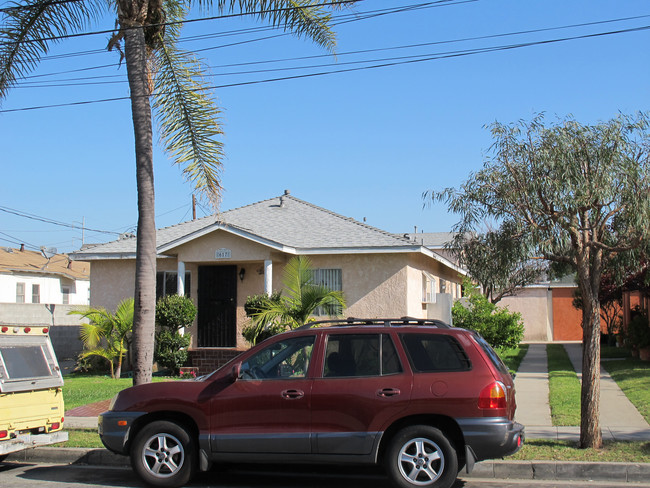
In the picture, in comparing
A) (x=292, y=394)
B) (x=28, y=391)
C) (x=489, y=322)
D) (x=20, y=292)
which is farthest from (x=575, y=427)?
(x=20, y=292)

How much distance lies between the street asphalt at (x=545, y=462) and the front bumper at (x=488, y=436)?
1235 mm

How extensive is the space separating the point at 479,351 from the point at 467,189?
2902 millimetres

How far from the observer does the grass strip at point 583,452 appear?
8398mm

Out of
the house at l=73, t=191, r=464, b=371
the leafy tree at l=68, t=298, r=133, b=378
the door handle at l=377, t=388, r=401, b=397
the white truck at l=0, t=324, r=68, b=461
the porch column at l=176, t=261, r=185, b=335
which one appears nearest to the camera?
the door handle at l=377, t=388, r=401, b=397

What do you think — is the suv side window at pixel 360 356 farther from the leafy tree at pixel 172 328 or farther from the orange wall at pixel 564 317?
the orange wall at pixel 564 317

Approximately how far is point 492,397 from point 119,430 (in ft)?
13.5

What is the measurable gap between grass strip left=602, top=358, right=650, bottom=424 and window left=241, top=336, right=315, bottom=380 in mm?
6430

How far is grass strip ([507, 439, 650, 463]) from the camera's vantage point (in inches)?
331

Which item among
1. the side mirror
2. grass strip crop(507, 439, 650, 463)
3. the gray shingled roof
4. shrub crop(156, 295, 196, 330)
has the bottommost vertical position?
grass strip crop(507, 439, 650, 463)

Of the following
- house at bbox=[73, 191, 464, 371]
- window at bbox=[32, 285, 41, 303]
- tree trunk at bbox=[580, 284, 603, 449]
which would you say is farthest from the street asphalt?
window at bbox=[32, 285, 41, 303]

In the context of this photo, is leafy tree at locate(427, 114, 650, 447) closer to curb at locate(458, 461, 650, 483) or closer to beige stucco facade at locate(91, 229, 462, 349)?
curb at locate(458, 461, 650, 483)

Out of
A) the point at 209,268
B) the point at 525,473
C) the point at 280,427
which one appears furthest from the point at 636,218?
the point at 209,268

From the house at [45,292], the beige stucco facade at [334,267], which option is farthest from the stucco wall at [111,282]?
the house at [45,292]

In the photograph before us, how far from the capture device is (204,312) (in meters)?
19.0
